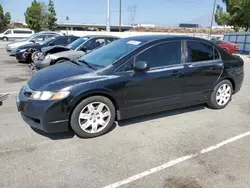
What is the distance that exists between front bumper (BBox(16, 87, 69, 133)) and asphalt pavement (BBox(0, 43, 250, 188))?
0.93ft

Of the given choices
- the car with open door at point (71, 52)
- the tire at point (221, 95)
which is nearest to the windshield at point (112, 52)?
the tire at point (221, 95)

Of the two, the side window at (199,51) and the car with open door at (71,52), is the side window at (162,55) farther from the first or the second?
the car with open door at (71,52)

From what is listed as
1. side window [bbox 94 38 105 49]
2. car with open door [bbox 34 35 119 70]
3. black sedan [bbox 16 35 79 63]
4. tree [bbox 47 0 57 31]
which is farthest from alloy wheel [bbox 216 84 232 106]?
tree [bbox 47 0 57 31]

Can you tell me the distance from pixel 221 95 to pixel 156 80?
76.4 inches

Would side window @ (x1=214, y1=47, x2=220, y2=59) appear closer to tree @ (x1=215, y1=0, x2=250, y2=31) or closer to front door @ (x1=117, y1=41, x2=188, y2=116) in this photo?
front door @ (x1=117, y1=41, x2=188, y2=116)

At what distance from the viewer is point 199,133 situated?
3.95m

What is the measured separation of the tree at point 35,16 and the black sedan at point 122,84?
50145mm

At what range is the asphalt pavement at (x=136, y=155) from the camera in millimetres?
2695

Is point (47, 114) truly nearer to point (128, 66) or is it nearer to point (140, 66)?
point (128, 66)

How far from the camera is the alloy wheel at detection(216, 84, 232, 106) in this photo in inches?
199

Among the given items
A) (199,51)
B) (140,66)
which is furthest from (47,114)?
(199,51)

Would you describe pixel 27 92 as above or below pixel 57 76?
below

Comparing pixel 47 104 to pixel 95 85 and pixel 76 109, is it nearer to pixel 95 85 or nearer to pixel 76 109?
pixel 76 109

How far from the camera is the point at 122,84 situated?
3711mm
